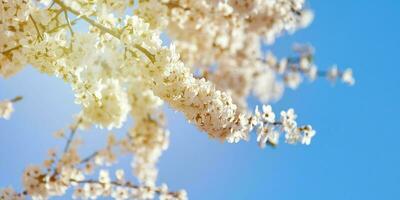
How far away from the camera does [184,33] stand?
6.07 meters

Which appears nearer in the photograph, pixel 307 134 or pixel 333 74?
pixel 333 74

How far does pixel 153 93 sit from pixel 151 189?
3.16 m

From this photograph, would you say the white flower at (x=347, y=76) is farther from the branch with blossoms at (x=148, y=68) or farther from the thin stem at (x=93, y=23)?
the thin stem at (x=93, y=23)

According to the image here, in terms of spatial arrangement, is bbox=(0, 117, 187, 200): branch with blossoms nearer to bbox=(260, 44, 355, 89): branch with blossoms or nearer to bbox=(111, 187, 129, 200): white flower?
bbox=(111, 187, 129, 200): white flower

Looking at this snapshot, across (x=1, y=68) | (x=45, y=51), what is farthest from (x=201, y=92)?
(x=1, y=68)

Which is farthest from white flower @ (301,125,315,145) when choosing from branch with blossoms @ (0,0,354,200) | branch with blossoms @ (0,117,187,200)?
branch with blossoms @ (0,117,187,200)

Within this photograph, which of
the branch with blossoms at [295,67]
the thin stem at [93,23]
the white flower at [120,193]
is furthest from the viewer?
the thin stem at [93,23]

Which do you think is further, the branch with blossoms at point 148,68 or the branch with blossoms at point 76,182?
the branch with blossoms at point 76,182

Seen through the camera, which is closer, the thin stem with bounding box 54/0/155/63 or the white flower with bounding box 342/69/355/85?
the white flower with bounding box 342/69/355/85

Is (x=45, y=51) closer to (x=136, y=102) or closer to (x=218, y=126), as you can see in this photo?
(x=136, y=102)

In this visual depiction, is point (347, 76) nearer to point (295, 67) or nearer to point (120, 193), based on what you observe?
point (295, 67)

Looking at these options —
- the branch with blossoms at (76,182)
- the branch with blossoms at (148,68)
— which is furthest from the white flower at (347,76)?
the branch with blossoms at (76,182)

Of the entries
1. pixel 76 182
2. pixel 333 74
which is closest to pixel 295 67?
pixel 333 74

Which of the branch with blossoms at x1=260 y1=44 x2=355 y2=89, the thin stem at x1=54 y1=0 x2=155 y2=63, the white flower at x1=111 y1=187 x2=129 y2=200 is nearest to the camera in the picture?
the branch with blossoms at x1=260 y1=44 x2=355 y2=89
